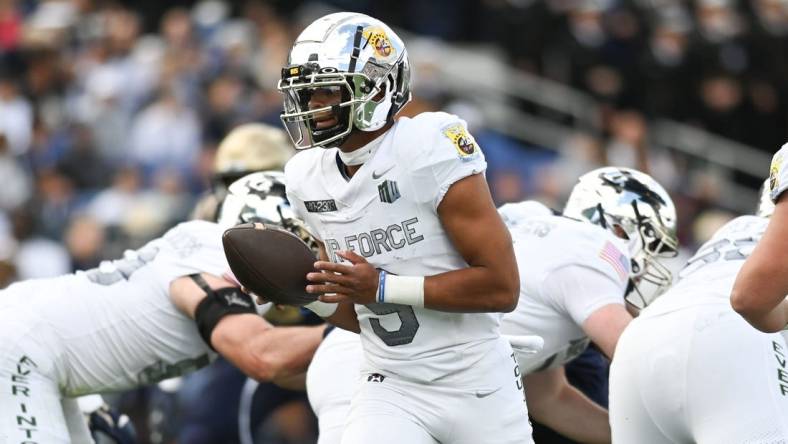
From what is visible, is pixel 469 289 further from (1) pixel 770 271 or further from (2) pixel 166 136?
(2) pixel 166 136

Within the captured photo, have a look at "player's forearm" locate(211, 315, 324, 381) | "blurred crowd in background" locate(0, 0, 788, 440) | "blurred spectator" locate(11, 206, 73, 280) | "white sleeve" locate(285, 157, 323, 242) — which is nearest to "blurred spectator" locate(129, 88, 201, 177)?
"blurred crowd in background" locate(0, 0, 788, 440)

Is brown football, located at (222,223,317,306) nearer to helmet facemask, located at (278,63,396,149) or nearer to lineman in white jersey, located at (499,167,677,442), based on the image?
helmet facemask, located at (278,63,396,149)

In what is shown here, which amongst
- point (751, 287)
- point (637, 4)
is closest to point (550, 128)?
point (637, 4)

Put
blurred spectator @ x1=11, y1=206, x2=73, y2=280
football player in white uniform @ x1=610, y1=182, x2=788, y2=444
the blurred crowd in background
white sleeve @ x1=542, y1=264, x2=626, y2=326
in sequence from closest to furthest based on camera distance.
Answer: football player in white uniform @ x1=610, y1=182, x2=788, y2=444 → white sleeve @ x1=542, y1=264, x2=626, y2=326 → blurred spectator @ x1=11, y1=206, x2=73, y2=280 → the blurred crowd in background

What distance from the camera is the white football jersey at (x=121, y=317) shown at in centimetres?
532

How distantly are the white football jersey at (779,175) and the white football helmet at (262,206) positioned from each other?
205cm

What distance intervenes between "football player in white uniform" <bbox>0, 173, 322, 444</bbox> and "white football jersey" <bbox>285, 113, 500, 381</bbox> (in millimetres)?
883

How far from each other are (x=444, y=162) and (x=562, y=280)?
108 centimetres

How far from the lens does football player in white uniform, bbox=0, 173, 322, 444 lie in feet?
16.8

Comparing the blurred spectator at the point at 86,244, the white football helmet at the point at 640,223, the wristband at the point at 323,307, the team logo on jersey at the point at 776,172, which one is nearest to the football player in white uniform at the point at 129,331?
the wristband at the point at 323,307

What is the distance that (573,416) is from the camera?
577 cm

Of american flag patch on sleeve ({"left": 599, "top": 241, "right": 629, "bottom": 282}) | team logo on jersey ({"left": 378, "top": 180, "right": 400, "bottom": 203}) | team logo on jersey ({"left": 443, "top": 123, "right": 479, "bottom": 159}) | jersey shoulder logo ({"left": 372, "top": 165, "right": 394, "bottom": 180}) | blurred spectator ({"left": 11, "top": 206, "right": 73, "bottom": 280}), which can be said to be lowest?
blurred spectator ({"left": 11, "top": 206, "right": 73, "bottom": 280})

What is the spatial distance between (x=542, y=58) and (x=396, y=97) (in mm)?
9683

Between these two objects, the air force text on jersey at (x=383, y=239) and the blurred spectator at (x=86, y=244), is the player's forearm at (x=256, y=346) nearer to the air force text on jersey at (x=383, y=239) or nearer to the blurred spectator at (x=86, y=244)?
the air force text on jersey at (x=383, y=239)
